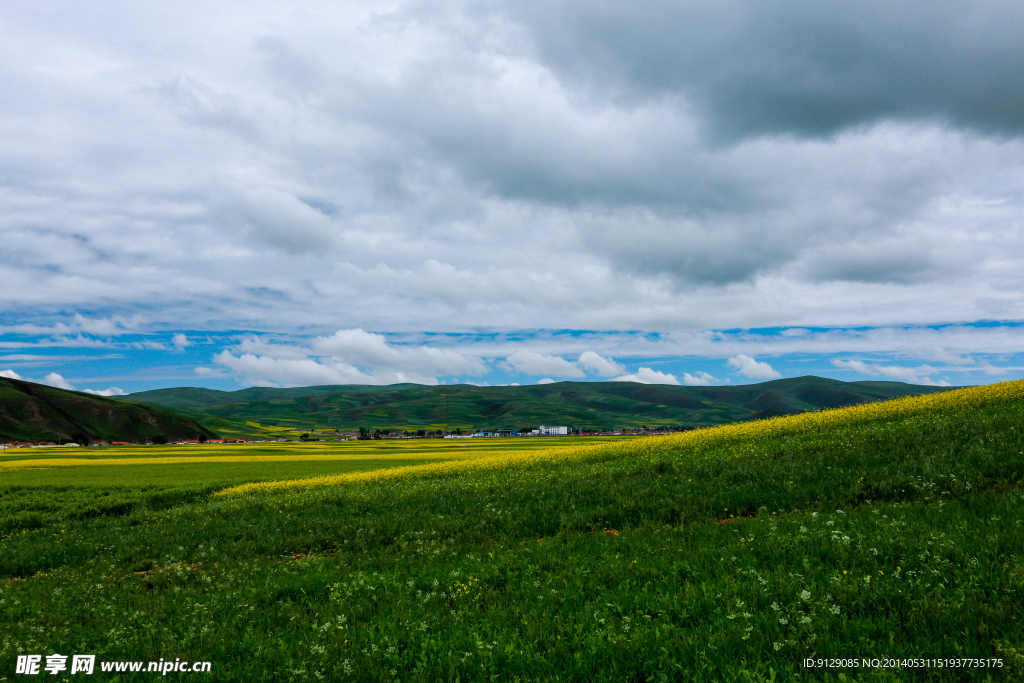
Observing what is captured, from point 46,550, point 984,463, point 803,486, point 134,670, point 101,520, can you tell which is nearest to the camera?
point 134,670

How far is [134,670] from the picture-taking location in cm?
718

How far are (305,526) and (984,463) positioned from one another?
72.8ft

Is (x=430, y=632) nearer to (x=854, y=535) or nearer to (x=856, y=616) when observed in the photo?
(x=856, y=616)

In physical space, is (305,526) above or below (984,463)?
below

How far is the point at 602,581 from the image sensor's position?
903 cm

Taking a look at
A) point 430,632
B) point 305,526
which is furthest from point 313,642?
point 305,526

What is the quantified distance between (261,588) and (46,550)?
12659mm

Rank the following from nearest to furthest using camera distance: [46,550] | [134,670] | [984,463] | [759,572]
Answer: [134,670], [759,572], [984,463], [46,550]

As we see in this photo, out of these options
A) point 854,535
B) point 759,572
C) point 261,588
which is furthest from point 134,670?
point 854,535

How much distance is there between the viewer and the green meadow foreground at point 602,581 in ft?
20.3

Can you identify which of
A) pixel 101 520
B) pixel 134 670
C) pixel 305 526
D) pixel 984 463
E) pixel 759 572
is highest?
pixel 984 463

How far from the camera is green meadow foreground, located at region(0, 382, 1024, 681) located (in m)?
6.20

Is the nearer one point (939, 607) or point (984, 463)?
point (939, 607)

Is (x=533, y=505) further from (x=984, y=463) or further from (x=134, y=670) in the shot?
(x=984, y=463)
